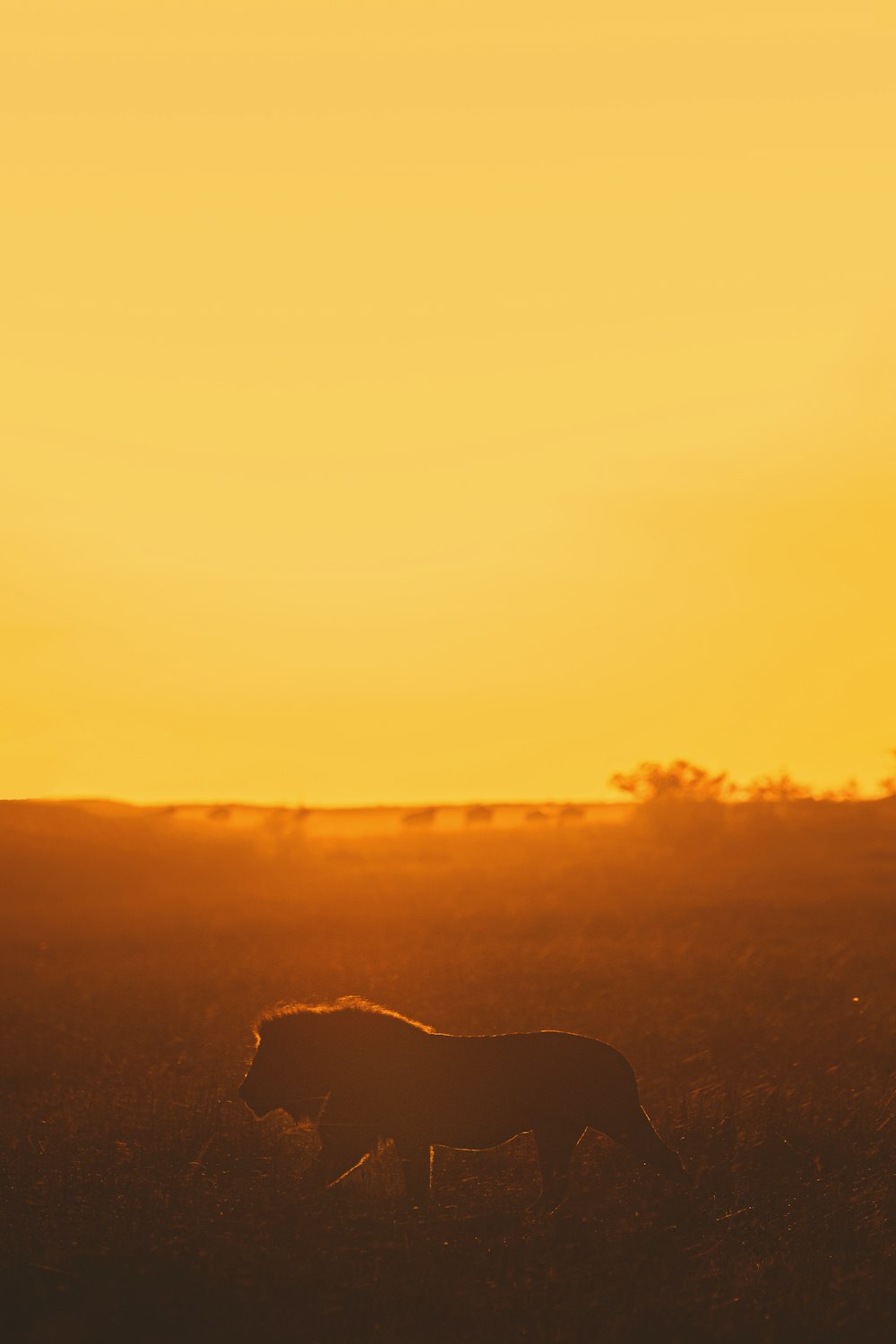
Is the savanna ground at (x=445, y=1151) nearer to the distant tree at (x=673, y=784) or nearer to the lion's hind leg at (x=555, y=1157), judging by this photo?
the lion's hind leg at (x=555, y=1157)

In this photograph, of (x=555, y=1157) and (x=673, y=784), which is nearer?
(x=555, y=1157)

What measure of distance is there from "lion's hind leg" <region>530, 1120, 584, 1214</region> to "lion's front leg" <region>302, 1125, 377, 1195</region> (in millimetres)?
1214

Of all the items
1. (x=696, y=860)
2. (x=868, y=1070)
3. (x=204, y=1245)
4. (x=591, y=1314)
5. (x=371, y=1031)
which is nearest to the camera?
(x=591, y=1314)

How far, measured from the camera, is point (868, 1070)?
1230cm

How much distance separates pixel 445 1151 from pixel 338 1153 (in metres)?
1.58

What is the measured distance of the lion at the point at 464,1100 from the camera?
824 cm

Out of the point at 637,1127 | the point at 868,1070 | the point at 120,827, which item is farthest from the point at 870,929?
the point at 120,827

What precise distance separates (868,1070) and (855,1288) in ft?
18.7

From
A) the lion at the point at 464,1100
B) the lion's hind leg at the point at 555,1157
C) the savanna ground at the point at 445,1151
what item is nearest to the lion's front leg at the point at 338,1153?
the lion at the point at 464,1100

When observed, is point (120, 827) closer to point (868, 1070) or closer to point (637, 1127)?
point (868, 1070)

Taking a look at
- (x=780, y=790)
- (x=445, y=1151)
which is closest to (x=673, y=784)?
(x=780, y=790)

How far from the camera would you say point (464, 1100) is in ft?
27.1

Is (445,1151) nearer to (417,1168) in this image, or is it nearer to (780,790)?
(417,1168)

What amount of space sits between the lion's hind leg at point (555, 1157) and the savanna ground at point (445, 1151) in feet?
0.46
